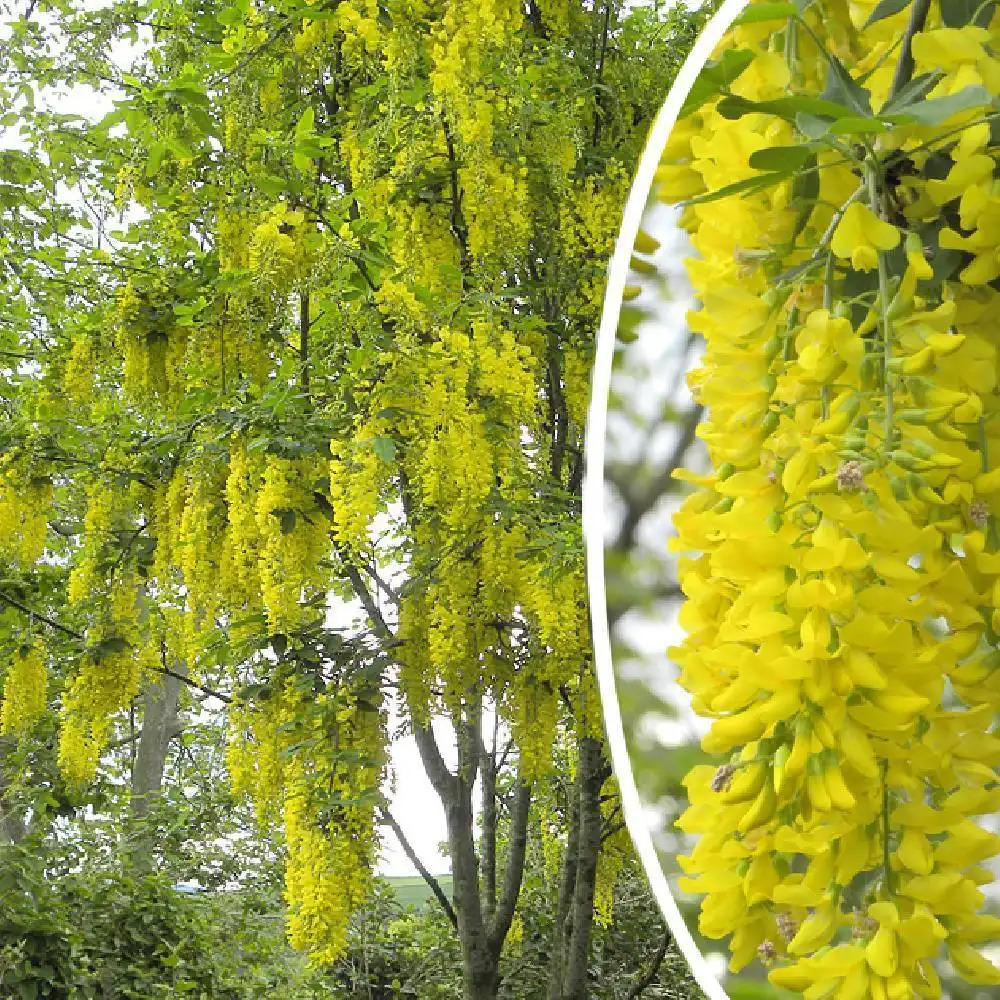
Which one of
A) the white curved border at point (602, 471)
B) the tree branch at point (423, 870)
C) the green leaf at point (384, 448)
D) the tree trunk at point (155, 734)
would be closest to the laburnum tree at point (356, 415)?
the green leaf at point (384, 448)

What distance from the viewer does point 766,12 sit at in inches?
19.3

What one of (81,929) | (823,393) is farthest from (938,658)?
(81,929)

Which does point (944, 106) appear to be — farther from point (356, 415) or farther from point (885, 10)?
point (356, 415)

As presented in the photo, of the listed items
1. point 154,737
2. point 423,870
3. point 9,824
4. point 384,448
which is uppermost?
point 154,737

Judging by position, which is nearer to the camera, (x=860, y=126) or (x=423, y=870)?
(x=860, y=126)

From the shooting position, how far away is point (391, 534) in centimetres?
388

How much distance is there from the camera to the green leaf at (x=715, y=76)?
1.61 feet

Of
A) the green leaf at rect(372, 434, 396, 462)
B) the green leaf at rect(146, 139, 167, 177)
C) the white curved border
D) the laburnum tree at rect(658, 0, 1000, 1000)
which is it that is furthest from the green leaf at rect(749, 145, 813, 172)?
the green leaf at rect(146, 139, 167, 177)

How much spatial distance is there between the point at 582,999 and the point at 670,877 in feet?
10.4

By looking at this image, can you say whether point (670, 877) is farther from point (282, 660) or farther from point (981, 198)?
point (282, 660)

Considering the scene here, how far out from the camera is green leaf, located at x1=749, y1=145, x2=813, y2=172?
42cm

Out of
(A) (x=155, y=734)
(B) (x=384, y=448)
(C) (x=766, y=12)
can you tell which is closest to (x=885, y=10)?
(C) (x=766, y=12)

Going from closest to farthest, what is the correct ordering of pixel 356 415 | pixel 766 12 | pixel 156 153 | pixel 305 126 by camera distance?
pixel 766 12 → pixel 356 415 → pixel 305 126 → pixel 156 153

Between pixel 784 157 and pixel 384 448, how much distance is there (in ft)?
6.41
